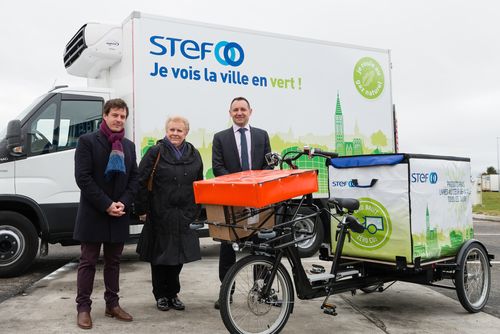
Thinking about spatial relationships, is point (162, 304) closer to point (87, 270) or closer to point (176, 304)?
point (176, 304)

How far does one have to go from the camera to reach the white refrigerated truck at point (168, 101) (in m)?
6.35

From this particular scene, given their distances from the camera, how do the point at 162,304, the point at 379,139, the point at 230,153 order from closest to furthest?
the point at 162,304, the point at 230,153, the point at 379,139

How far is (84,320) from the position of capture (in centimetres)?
400

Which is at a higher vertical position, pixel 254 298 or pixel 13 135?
pixel 13 135

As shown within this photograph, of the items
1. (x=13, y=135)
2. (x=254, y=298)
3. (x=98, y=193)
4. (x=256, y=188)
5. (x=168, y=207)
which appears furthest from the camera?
(x=13, y=135)

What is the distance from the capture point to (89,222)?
406cm

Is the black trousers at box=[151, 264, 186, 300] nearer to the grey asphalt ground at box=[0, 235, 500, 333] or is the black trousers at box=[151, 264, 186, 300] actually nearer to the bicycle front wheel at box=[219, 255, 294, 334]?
the grey asphalt ground at box=[0, 235, 500, 333]

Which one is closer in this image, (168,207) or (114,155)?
(114,155)

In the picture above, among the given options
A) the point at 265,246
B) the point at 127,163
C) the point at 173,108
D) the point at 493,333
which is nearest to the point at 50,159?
the point at 173,108

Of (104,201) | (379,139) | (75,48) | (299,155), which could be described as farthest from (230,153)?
(379,139)

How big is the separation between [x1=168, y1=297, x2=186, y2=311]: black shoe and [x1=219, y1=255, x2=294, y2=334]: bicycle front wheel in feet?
3.56

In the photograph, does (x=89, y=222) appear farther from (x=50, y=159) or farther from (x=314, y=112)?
(x=314, y=112)

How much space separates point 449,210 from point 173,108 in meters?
3.89

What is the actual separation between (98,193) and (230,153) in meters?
1.33
